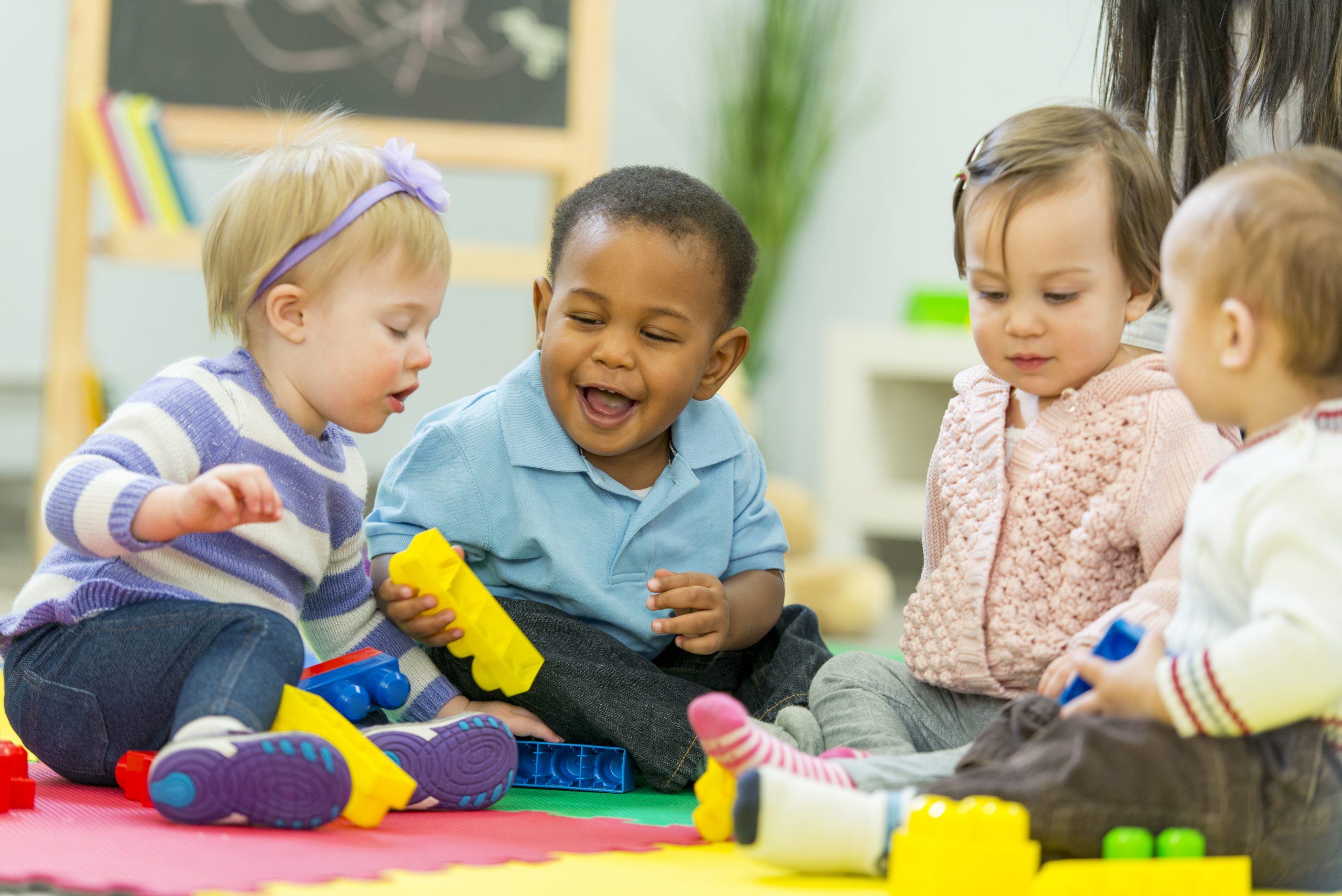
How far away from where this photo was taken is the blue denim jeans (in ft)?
3.27

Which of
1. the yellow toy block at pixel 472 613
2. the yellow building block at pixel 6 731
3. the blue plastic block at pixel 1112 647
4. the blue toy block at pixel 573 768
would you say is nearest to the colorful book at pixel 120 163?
the yellow building block at pixel 6 731

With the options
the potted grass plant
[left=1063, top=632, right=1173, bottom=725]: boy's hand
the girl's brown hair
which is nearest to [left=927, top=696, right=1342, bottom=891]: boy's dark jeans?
[left=1063, top=632, right=1173, bottom=725]: boy's hand

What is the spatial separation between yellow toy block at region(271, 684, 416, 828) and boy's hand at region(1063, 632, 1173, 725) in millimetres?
472

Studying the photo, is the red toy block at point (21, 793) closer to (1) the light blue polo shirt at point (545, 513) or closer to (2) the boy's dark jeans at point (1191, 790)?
(1) the light blue polo shirt at point (545, 513)

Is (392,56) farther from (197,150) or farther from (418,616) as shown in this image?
(418,616)

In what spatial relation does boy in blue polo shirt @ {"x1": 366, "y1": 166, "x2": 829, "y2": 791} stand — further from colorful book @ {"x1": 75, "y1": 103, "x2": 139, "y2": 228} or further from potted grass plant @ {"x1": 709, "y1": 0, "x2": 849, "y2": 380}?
potted grass plant @ {"x1": 709, "y1": 0, "x2": 849, "y2": 380}

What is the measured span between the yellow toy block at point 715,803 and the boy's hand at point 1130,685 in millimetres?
234

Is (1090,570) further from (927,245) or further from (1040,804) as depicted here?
(927,245)

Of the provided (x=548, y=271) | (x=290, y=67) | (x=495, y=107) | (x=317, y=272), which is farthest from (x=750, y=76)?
(x=317, y=272)

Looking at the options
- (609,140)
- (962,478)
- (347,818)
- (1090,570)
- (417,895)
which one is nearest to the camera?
(417,895)

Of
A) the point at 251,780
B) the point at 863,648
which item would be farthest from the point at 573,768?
the point at 863,648

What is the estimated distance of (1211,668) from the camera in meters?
0.82

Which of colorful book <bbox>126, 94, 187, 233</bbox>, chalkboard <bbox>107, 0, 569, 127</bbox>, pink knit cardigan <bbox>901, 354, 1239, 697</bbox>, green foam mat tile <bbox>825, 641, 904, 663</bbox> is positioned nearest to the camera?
pink knit cardigan <bbox>901, 354, 1239, 697</bbox>

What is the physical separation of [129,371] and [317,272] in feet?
9.46
